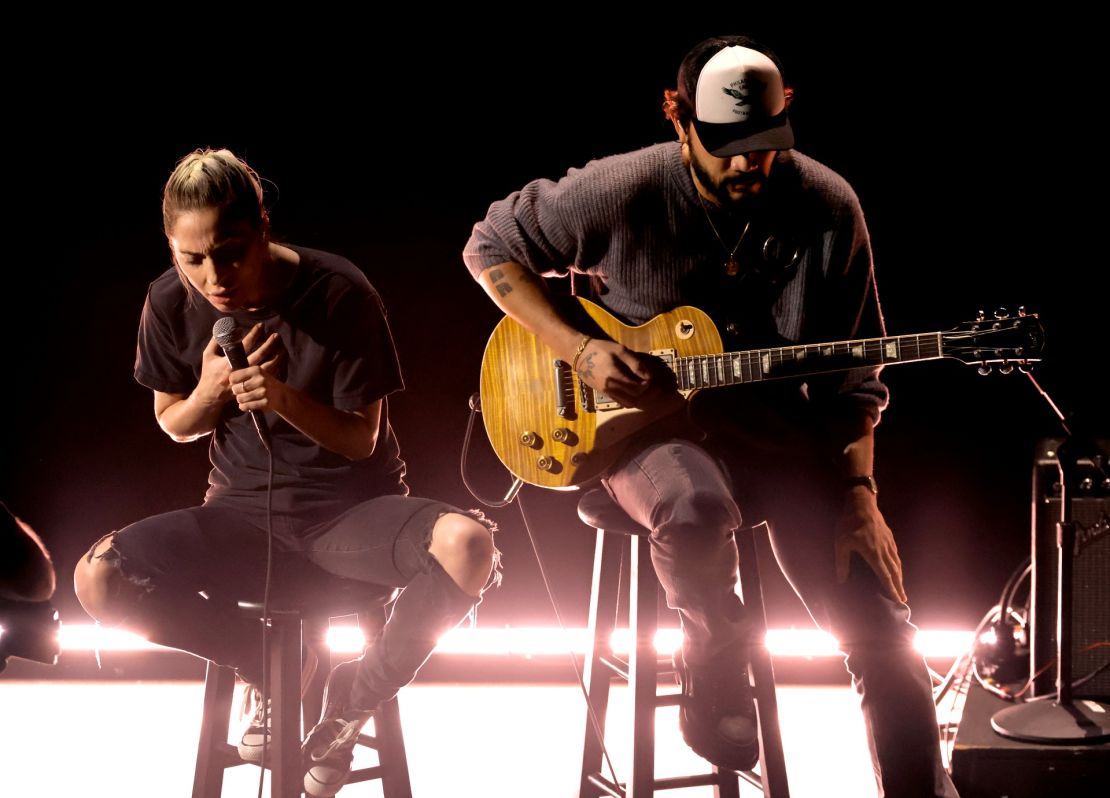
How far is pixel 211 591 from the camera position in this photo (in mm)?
2393

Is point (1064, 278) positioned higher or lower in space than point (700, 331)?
higher

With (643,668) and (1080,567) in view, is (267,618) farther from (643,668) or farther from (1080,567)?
(1080,567)

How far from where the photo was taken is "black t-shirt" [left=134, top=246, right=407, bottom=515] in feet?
8.13

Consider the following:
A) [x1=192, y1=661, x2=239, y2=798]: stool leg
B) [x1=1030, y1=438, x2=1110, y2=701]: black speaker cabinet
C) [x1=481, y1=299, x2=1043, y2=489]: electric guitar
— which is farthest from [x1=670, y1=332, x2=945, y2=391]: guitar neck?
[x1=192, y1=661, x2=239, y2=798]: stool leg

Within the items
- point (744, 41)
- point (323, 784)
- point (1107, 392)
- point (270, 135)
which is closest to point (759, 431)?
point (744, 41)

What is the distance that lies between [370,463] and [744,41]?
1.21 metres

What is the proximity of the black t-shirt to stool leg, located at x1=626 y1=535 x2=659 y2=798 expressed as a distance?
0.59 m

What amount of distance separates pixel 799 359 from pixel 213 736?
1.44 m

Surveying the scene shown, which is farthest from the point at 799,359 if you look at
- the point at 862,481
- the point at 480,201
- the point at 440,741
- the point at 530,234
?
the point at 480,201

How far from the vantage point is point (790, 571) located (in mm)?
2346

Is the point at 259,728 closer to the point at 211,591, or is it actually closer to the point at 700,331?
the point at 211,591

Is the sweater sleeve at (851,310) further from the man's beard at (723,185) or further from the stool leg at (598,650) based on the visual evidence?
the stool leg at (598,650)

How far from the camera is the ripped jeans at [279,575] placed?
7.57 ft

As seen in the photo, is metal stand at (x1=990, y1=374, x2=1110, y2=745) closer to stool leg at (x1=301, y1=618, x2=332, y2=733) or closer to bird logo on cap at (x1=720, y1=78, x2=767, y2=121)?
bird logo on cap at (x1=720, y1=78, x2=767, y2=121)
